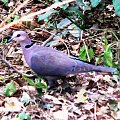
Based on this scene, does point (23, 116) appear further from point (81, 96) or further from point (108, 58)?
point (108, 58)

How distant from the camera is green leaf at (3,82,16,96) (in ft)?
11.8

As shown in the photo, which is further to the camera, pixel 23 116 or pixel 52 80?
pixel 52 80

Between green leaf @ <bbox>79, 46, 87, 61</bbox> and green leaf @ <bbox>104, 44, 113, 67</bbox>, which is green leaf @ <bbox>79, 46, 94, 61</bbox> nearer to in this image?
green leaf @ <bbox>79, 46, 87, 61</bbox>

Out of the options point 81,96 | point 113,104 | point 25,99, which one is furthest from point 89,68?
point 25,99

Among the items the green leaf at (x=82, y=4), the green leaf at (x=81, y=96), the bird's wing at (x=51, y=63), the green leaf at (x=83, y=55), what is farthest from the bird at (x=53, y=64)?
the green leaf at (x=82, y=4)

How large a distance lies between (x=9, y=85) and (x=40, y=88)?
268mm

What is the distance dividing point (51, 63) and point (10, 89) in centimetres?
39

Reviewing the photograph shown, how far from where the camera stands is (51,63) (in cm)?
362

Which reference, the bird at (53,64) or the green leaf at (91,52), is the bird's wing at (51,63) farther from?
the green leaf at (91,52)

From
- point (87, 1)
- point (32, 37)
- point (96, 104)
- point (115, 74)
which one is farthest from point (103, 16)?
point (96, 104)

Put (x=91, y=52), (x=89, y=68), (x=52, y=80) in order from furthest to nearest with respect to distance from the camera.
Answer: (x=91, y=52)
(x=52, y=80)
(x=89, y=68)

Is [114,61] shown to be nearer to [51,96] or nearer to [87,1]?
[51,96]

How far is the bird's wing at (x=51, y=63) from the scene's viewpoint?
358 centimetres

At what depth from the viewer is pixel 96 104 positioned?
11.5ft
